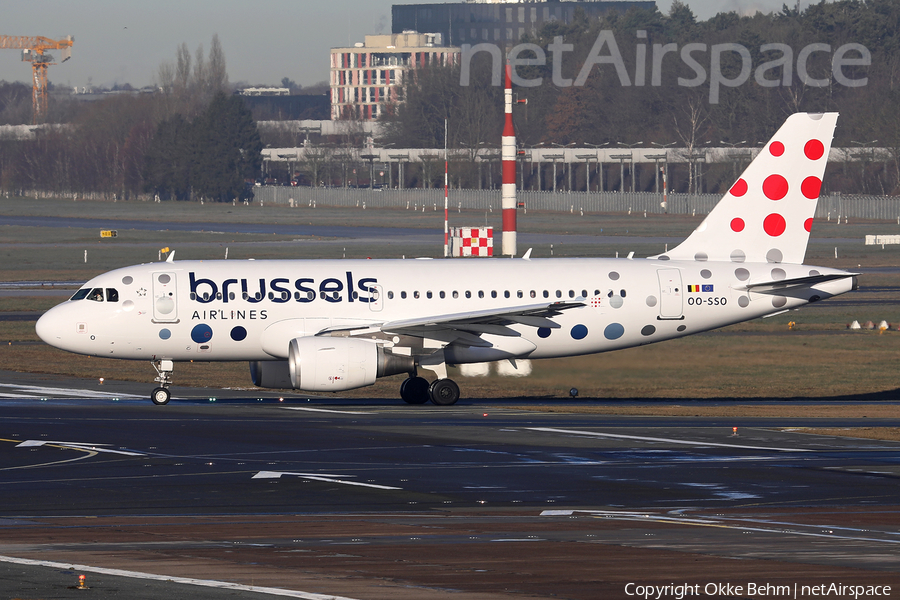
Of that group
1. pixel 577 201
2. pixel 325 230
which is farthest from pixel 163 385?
pixel 577 201

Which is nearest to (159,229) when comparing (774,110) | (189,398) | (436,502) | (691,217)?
(691,217)

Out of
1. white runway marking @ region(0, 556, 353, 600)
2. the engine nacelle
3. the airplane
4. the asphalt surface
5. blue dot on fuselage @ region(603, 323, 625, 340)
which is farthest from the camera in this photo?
the asphalt surface

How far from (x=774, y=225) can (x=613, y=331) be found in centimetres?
626

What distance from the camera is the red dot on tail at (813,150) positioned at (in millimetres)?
40469

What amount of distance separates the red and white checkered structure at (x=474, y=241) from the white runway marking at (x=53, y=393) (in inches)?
1409

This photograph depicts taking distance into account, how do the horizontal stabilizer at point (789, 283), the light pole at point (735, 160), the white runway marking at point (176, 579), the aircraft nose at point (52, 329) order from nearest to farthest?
1. the white runway marking at point (176, 579)
2. the aircraft nose at point (52, 329)
3. the horizontal stabilizer at point (789, 283)
4. the light pole at point (735, 160)

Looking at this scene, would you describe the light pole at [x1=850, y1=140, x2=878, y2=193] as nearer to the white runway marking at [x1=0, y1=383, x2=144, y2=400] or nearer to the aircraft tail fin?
the aircraft tail fin

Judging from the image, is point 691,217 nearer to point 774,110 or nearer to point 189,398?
point 774,110

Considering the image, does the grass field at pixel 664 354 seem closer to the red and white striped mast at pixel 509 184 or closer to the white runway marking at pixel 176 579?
the red and white striped mast at pixel 509 184

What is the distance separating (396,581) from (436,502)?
609 centimetres

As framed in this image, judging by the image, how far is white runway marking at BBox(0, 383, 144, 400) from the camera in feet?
128
